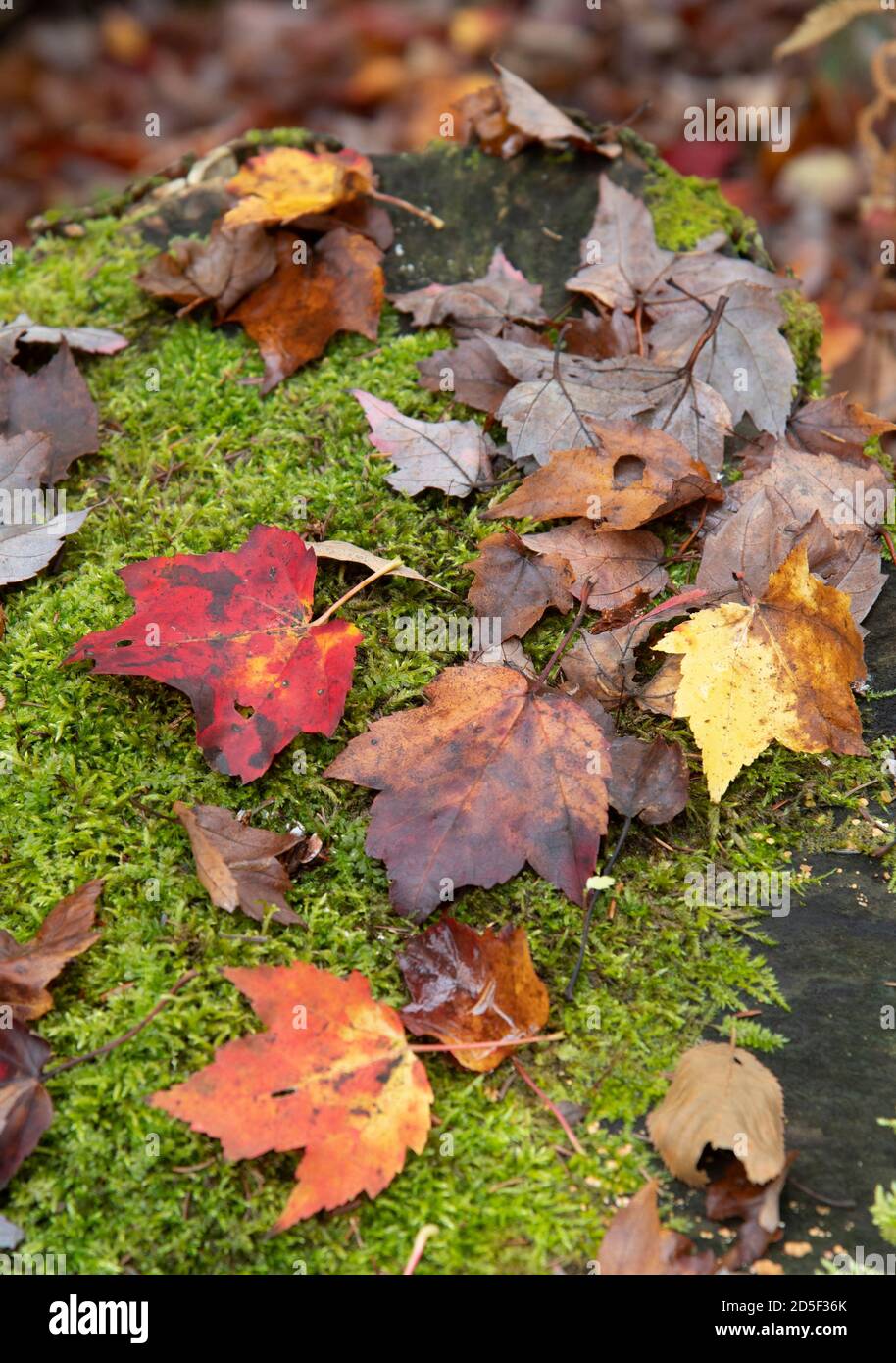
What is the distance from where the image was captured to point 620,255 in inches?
132

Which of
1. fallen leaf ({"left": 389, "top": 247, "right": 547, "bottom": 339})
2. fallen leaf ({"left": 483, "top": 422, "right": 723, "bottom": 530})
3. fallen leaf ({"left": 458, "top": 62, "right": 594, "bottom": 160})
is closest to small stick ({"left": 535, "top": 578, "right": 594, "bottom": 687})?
fallen leaf ({"left": 483, "top": 422, "right": 723, "bottom": 530})

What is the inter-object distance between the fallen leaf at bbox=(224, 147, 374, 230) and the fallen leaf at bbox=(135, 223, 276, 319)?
46 millimetres

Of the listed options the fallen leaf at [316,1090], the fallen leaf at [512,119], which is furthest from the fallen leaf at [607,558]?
the fallen leaf at [512,119]

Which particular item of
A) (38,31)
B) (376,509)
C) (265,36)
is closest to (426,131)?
(265,36)

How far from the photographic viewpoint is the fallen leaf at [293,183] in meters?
3.31

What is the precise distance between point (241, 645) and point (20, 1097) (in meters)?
1.00

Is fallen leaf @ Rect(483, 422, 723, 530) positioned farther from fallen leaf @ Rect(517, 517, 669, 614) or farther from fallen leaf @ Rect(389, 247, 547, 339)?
fallen leaf @ Rect(389, 247, 547, 339)

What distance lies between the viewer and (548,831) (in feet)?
7.13

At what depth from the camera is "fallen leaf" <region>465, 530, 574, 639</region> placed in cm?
259

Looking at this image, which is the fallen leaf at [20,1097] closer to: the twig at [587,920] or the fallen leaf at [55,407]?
the twig at [587,920]

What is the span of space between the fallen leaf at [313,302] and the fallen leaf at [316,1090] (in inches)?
79.0
